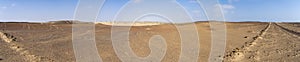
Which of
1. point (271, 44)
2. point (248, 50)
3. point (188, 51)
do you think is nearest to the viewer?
point (188, 51)

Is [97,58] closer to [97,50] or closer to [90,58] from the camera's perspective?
[90,58]

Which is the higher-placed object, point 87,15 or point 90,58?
point 87,15

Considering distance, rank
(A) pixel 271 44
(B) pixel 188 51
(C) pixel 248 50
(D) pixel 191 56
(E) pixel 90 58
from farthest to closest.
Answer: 1. (A) pixel 271 44
2. (C) pixel 248 50
3. (B) pixel 188 51
4. (D) pixel 191 56
5. (E) pixel 90 58

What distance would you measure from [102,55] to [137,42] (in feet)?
12.1

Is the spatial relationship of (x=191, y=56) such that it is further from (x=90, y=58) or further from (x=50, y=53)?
(x=50, y=53)

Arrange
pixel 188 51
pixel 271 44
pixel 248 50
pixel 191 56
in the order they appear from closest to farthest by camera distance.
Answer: pixel 191 56
pixel 188 51
pixel 248 50
pixel 271 44

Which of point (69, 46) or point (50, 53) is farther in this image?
A: point (69, 46)

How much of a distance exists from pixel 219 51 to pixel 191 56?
85.4 inches

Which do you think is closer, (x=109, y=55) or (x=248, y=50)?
(x=109, y=55)

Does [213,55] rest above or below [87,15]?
below

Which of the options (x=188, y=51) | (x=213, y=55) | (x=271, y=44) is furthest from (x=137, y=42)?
(x=271, y=44)

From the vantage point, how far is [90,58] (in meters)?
14.0

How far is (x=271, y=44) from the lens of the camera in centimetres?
2073

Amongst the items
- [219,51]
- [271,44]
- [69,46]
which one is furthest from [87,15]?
[271,44]
